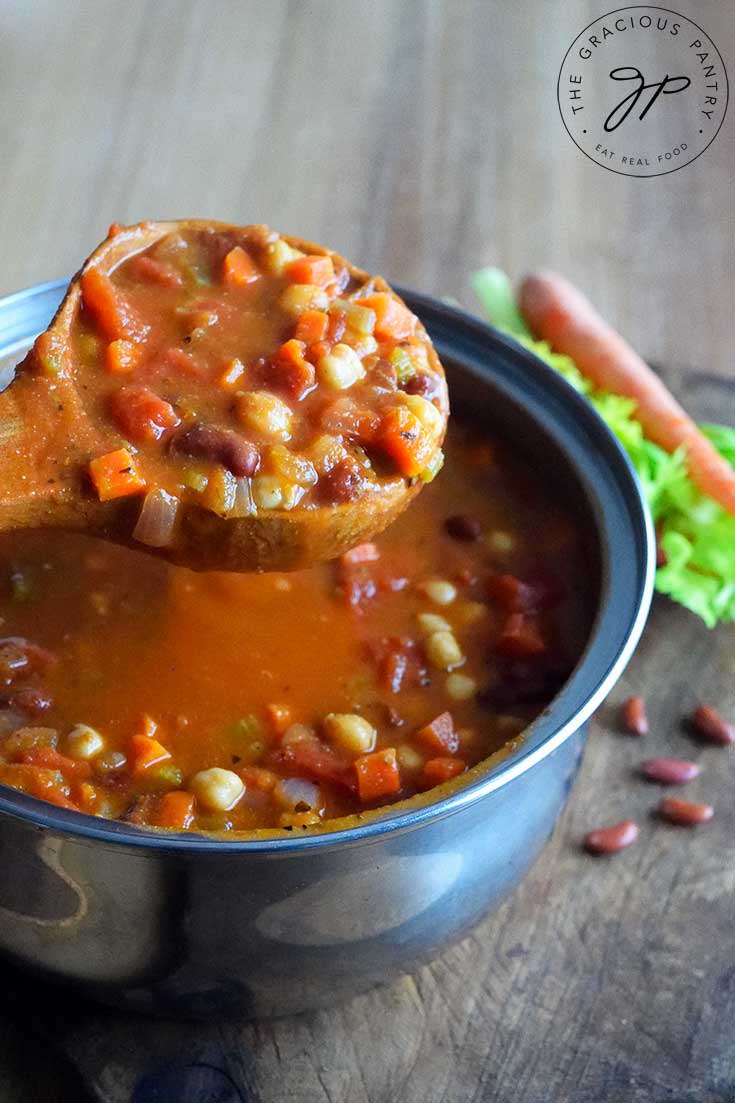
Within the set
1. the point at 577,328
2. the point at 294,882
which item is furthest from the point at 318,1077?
the point at 577,328

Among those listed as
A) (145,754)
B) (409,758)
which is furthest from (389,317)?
(145,754)

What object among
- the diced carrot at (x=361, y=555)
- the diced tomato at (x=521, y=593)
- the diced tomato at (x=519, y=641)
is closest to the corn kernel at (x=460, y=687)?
the diced tomato at (x=519, y=641)

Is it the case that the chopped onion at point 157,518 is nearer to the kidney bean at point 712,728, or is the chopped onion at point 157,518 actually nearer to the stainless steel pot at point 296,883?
the stainless steel pot at point 296,883

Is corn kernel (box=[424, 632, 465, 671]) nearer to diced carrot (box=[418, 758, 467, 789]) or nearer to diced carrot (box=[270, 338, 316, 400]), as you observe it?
diced carrot (box=[418, 758, 467, 789])

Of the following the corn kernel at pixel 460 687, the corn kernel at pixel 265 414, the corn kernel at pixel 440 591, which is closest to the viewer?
the corn kernel at pixel 265 414

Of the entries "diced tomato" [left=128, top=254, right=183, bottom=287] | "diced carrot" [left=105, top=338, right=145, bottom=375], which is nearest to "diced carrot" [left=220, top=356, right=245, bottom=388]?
"diced carrot" [left=105, top=338, right=145, bottom=375]

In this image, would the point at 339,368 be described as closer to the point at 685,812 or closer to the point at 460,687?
the point at 460,687
